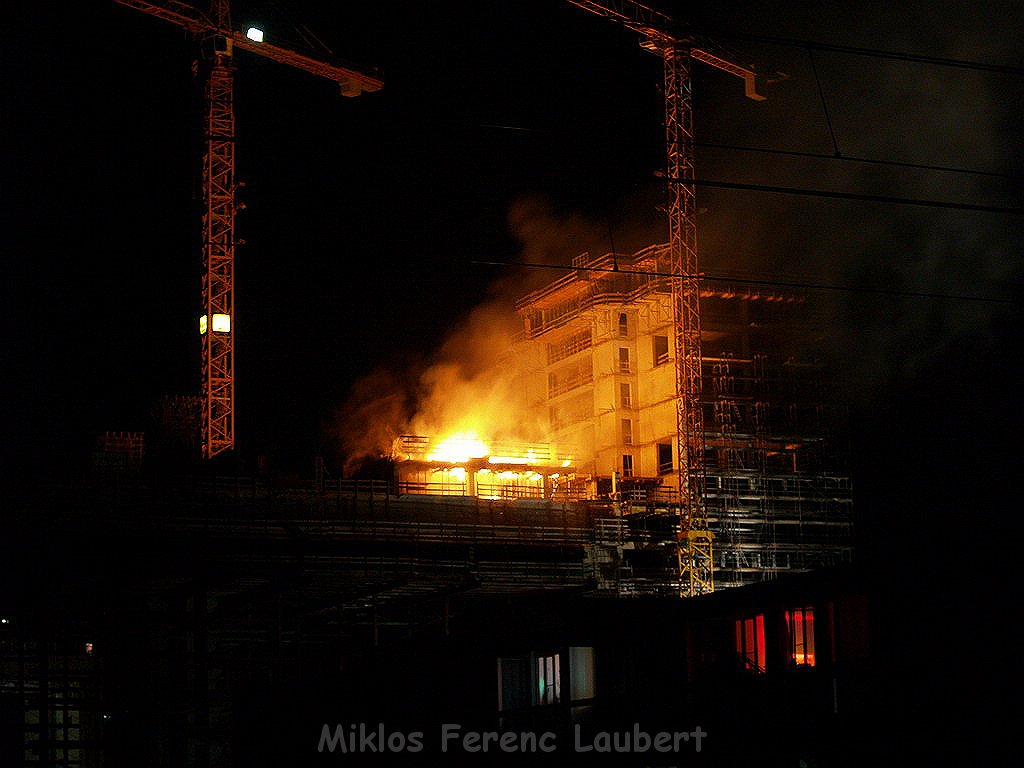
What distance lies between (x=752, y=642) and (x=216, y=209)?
1598 inches

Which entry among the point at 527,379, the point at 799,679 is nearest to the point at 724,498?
the point at 527,379

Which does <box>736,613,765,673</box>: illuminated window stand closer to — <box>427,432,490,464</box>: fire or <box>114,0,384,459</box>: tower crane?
<box>114,0,384,459</box>: tower crane

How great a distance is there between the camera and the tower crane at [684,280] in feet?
196

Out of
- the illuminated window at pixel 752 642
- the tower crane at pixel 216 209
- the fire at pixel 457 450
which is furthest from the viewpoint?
the fire at pixel 457 450

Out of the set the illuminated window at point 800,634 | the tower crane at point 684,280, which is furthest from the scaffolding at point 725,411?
the illuminated window at point 800,634

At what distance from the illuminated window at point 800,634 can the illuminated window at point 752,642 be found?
1.32 meters

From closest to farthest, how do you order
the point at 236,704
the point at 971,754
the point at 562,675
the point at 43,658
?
the point at 971,754
the point at 562,675
the point at 43,658
the point at 236,704

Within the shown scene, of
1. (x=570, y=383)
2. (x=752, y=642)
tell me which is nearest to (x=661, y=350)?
(x=570, y=383)

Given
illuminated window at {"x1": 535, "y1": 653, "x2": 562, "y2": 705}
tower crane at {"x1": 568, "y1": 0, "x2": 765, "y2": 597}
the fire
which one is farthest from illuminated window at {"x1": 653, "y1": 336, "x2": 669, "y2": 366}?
illuminated window at {"x1": 535, "y1": 653, "x2": 562, "y2": 705}

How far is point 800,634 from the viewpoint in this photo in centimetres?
2934

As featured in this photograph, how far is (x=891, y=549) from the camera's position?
83.7ft

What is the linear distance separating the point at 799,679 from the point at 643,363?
4513 centimetres

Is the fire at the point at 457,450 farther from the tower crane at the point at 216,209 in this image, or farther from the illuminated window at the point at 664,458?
the tower crane at the point at 216,209

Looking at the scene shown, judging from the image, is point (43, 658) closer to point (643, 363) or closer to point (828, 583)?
point (828, 583)
